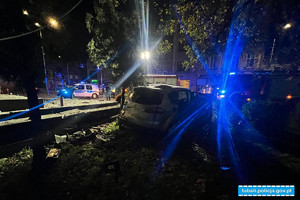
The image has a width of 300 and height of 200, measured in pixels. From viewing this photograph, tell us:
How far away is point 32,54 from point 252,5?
6.60 m

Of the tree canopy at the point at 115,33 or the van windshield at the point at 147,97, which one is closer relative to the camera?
the van windshield at the point at 147,97

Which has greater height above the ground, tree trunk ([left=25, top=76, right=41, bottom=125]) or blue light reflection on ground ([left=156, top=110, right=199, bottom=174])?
tree trunk ([left=25, top=76, right=41, bottom=125])

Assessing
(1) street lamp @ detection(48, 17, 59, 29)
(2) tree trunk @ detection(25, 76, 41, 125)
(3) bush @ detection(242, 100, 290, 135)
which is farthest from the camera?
(3) bush @ detection(242, 100, 290, 135)

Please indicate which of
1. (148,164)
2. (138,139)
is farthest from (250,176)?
(138,139)

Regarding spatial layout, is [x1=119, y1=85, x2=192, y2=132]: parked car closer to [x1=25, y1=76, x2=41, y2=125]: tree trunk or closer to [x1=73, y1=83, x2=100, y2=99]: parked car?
[x1=25, y1=76, x2=41, y2=125]: tree trunk

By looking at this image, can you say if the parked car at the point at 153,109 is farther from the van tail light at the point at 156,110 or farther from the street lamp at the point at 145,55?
the street lamp at the point at 145,55

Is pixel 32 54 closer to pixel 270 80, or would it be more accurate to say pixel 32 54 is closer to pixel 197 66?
pixel 270 80

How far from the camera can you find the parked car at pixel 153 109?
4259mm

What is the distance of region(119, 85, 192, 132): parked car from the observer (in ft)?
14.0

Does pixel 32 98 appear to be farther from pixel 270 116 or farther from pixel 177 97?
pixel 270 116

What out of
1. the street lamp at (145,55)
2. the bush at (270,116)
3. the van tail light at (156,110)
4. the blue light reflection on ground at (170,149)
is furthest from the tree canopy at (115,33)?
the bush at (270,116)

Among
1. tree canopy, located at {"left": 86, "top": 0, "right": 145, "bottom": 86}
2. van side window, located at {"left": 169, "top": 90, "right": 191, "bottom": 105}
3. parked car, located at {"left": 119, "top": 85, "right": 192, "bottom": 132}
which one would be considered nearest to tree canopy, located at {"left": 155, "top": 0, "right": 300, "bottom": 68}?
tree canopy, located at {"left": 86, "top": 0, "right": 145, "bottom": 86}

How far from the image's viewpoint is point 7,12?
2.56 meters

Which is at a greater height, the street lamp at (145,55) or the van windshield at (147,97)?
the street lamp at (145,55)
